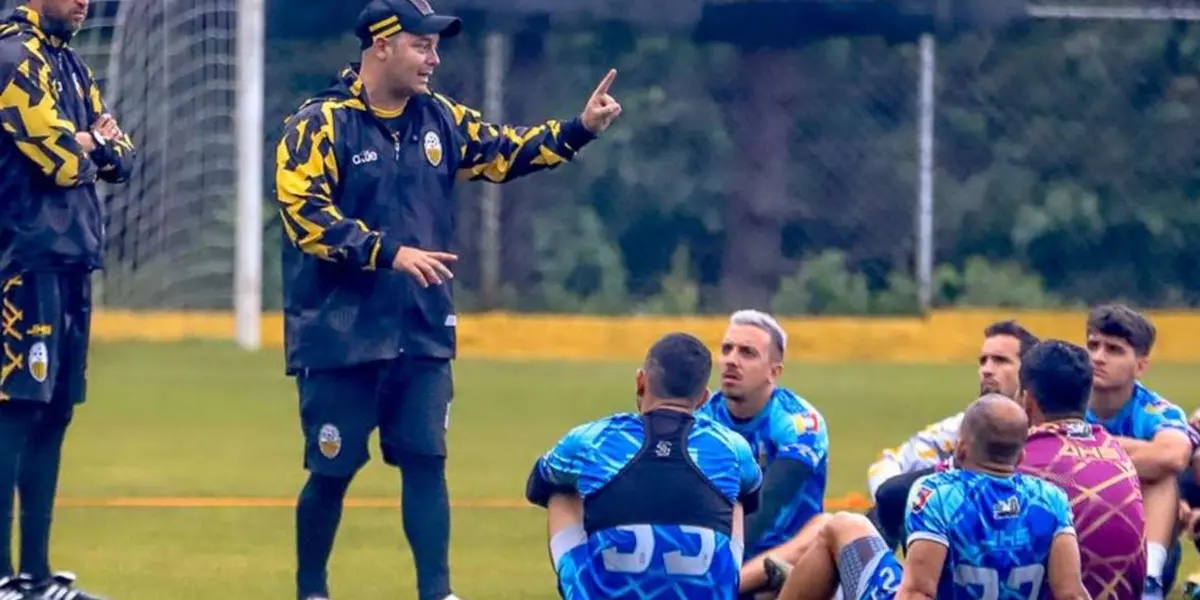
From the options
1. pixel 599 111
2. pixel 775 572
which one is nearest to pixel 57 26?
pixel 599 111

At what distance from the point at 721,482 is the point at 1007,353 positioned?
214 cm

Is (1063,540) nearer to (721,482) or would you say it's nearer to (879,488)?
(721,482)

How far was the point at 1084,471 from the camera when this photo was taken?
234 inches

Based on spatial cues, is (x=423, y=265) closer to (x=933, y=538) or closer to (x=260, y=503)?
(x=933, y=538)

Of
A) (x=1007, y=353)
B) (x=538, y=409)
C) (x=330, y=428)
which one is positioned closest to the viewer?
(x=330, y=428)

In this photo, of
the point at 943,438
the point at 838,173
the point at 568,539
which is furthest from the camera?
the point at 838,173

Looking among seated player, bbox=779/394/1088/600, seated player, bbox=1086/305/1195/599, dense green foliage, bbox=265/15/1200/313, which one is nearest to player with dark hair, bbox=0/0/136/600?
seated player, bbox=779/394/1088/600

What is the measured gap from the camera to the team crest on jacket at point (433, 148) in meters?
7.03

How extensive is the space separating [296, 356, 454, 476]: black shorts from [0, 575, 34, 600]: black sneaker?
0.93 meters

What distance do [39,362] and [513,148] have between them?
1616mm

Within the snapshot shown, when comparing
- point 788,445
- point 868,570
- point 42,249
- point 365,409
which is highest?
point 42,249

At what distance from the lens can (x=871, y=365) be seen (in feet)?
55.3

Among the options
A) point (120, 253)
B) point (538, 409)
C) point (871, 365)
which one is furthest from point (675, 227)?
point (538, 409)

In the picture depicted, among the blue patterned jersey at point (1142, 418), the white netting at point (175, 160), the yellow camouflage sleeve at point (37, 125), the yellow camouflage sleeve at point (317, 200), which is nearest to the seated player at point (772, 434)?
the blue patterned jersey at point (1142, 418)
